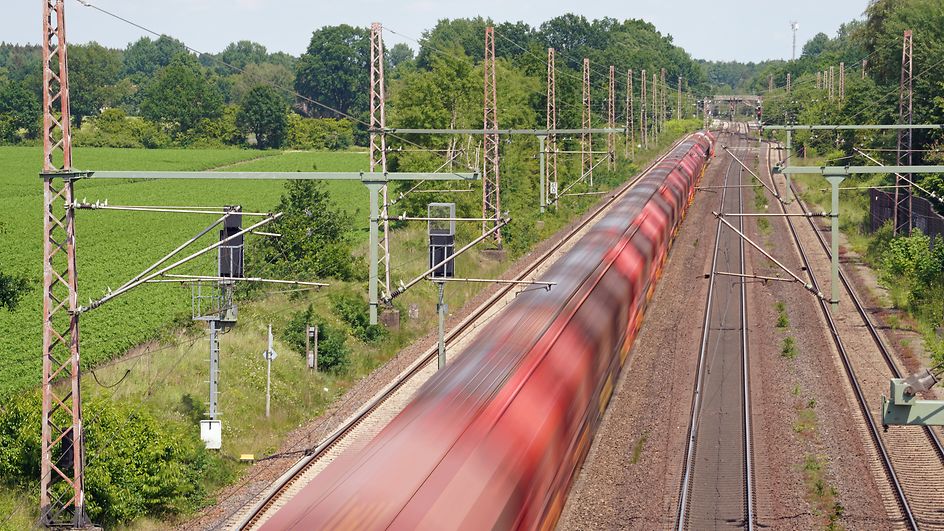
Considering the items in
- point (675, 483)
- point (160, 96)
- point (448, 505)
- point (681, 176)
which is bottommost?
point (675, 483)

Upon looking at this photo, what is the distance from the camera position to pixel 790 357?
3088 centimetres

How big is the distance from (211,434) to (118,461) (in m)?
3.03

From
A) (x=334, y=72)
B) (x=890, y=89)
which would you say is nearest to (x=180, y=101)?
(x=334, y=72)

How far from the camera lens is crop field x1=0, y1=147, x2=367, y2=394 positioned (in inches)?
1361

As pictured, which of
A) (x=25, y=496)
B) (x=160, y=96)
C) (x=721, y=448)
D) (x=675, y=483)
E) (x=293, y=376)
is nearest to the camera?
(x=25, y=496)

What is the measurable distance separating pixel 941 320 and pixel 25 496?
88.8ft

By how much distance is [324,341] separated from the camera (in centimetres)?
3005

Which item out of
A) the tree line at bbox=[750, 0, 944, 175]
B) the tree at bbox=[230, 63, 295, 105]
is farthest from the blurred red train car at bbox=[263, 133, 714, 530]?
the tree at bbox=[230, 63, 295, 105]

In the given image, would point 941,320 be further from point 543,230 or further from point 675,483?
point 543,230

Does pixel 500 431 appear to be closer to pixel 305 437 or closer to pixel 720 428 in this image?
pixel 305 437

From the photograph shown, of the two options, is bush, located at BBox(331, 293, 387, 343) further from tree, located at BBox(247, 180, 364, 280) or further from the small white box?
the small white box

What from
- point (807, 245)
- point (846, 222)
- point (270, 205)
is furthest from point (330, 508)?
point (270, 205)

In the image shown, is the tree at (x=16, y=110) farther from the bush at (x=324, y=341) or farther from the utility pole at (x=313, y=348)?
the utility pole at (x=313, y=348)

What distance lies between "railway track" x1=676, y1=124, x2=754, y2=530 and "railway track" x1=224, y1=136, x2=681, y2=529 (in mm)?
7167
